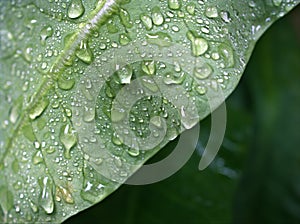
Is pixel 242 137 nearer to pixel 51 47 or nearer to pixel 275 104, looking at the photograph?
pixel 275 104

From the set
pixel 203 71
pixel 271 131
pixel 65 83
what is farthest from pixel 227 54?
pixel 271 131

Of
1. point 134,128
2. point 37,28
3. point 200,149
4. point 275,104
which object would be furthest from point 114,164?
point 275,104

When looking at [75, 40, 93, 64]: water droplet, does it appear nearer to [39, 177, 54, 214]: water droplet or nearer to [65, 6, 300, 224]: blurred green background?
[39, 177, 54, 214]: water droplet

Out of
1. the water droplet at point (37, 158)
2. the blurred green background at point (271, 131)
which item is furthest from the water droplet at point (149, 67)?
the blurred green background at point (271, 131)

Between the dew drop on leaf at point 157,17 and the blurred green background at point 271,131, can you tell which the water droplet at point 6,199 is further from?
the blurred green background at point 271,131

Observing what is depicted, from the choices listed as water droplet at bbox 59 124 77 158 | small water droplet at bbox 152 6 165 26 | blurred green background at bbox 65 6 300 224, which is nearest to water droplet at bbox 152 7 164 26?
small water droplet at bbox 152 6 165 26

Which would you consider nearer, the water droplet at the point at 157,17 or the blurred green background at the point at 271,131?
the water droplet at the point at 157,17
